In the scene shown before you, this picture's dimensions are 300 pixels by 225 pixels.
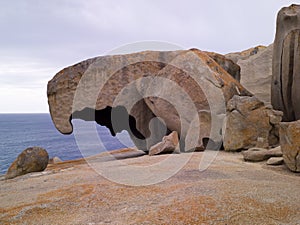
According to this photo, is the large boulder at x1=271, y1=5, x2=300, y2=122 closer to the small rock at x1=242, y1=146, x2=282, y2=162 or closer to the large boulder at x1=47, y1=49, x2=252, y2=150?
the large boulder at x1=47, y1=49, x2=252, y2=150

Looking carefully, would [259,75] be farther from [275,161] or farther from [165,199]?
[165,199]

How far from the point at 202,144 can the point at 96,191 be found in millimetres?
5308

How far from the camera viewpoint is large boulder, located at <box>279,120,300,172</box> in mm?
5258

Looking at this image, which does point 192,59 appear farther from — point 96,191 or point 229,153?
point 96,191

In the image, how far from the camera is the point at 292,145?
5.36 metres

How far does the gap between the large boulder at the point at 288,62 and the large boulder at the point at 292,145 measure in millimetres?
3330

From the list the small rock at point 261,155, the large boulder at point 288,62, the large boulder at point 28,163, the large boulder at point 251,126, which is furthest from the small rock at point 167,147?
the large boulder at point 288,62

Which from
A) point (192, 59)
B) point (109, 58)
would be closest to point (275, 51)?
point (192, 59)

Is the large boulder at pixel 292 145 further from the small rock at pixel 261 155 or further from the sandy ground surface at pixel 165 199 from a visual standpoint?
the small rock at pixel 261 155

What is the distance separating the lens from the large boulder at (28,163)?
8.02 m

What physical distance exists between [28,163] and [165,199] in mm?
5865

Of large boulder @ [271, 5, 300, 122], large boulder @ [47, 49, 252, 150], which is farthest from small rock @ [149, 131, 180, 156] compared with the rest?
large boulder @ [271, 5, 300, 122]

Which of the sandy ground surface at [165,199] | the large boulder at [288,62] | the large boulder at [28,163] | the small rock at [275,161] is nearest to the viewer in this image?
the sandy ground surface at [165,199]

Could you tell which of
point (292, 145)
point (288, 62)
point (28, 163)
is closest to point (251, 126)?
point (288, 62)
